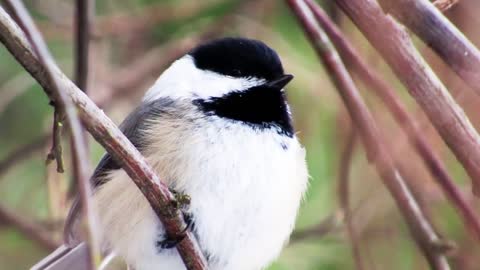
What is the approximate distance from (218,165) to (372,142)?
0.33 metres

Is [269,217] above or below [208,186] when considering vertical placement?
below

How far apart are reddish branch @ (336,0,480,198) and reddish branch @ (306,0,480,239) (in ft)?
0.76

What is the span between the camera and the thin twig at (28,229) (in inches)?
89.7

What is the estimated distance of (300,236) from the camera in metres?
2.34

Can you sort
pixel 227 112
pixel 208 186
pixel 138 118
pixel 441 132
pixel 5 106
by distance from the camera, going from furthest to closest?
pixel 5 106, pixel 138 118, pixel 227 112, pixel 208 186, pixel 441 132

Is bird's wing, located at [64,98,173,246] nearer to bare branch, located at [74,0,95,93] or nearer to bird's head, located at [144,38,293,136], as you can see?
bird's head, located at [144,38,293,136]

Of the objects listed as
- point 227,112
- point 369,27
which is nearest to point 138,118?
point 227,112

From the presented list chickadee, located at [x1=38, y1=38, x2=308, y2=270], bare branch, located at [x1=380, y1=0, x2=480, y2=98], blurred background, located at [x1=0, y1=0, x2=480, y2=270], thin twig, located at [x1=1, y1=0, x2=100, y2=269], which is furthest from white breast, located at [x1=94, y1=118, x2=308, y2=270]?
thin twig, located at [x1=1, y1=0, x2=100, y2=269]

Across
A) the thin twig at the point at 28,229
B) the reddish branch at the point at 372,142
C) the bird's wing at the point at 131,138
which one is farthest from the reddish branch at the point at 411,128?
the thin twig at the point at 28,229

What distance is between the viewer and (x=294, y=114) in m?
2.63

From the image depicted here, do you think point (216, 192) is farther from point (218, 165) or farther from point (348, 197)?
point (348, 197)

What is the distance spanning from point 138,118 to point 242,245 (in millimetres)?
408

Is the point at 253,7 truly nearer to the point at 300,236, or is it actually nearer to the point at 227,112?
the point at 300,236

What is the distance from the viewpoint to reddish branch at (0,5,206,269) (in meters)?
0.98
